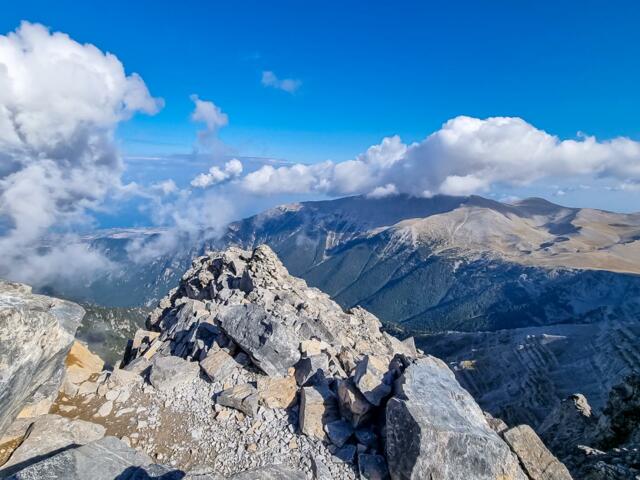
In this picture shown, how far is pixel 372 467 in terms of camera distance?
16156 millimetres

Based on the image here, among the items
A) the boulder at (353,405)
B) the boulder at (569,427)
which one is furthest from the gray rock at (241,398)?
the boulder at (569,427)

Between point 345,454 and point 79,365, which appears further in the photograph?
point 79,365

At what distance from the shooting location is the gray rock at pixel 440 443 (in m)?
14.7

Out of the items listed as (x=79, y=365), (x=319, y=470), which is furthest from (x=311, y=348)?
(x=79, y=365)

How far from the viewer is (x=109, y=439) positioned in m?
15.8

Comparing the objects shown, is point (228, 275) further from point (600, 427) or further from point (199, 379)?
point (600, 427)

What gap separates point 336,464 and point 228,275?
126ft

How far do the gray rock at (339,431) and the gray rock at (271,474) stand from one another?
353cm

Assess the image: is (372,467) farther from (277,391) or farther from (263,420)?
(277,391)

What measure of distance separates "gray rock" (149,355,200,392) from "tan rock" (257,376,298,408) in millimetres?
5050

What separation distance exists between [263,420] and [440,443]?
9.55 meters

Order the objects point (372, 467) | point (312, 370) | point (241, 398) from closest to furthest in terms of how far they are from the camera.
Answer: point (372, 467) → point (241, 398) → point (312, 370)

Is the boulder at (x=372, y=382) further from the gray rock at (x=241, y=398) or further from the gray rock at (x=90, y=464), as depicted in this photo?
the gray rock at (x=90, y=464)

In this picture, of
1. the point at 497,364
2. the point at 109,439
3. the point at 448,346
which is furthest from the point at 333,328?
the point at 448,346
